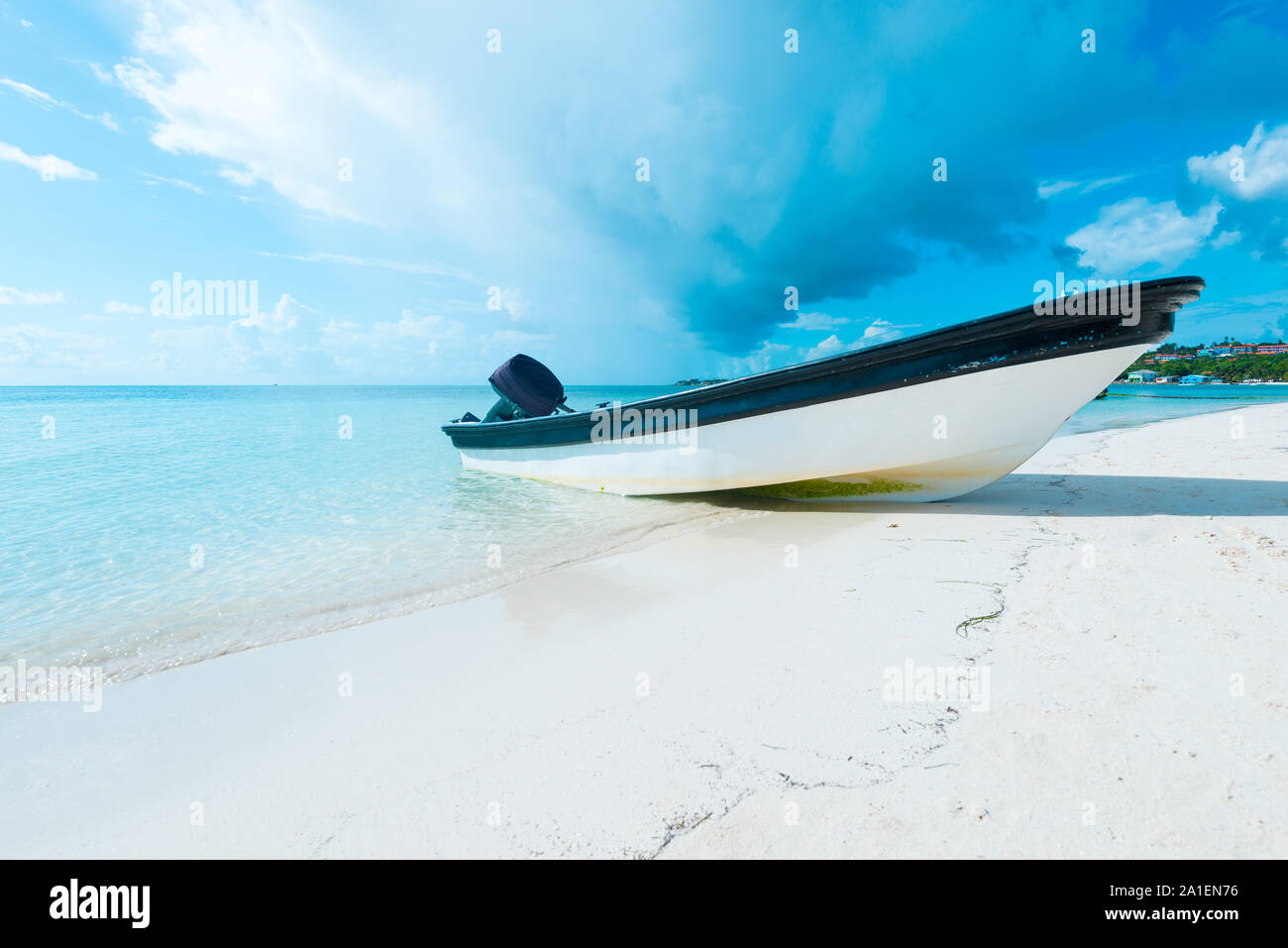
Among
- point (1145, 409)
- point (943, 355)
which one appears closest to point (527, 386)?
point (943, 355)

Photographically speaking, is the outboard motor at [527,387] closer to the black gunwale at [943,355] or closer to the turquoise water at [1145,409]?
the black gunwale at [943,355]

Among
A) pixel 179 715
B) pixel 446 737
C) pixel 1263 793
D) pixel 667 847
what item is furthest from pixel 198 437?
pixel 1263 793

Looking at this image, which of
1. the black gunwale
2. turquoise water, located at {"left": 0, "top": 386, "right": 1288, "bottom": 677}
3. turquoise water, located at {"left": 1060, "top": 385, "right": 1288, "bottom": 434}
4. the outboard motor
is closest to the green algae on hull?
turquoise water, located at {"left": 0, "top": 386, "right": 1288, "bottom": 677}

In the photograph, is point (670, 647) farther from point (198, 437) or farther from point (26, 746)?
point (198, 437)

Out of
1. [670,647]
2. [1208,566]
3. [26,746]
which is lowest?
[26,746]

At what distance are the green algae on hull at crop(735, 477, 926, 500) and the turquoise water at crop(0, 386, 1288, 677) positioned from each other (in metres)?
1.04

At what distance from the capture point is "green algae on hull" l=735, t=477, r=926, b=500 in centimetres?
638

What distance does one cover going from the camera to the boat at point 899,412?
4895 mm

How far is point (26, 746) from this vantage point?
7.68 feet

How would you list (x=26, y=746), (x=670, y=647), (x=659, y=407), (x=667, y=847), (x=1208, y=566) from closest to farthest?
(x=667, y=847)
(x=26, y=746)
(x=670, y=647)
(x=1208, y=566)
(x=659, y=407)

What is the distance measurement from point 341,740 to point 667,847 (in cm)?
150

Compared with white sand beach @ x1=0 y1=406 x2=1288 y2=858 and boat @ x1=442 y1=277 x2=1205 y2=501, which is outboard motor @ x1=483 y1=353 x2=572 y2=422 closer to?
boat @ x1=442 y1=277 x2=1205 y2=501

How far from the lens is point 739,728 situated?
202 cm

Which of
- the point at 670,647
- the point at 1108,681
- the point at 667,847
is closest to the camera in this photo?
the point at 667,847
